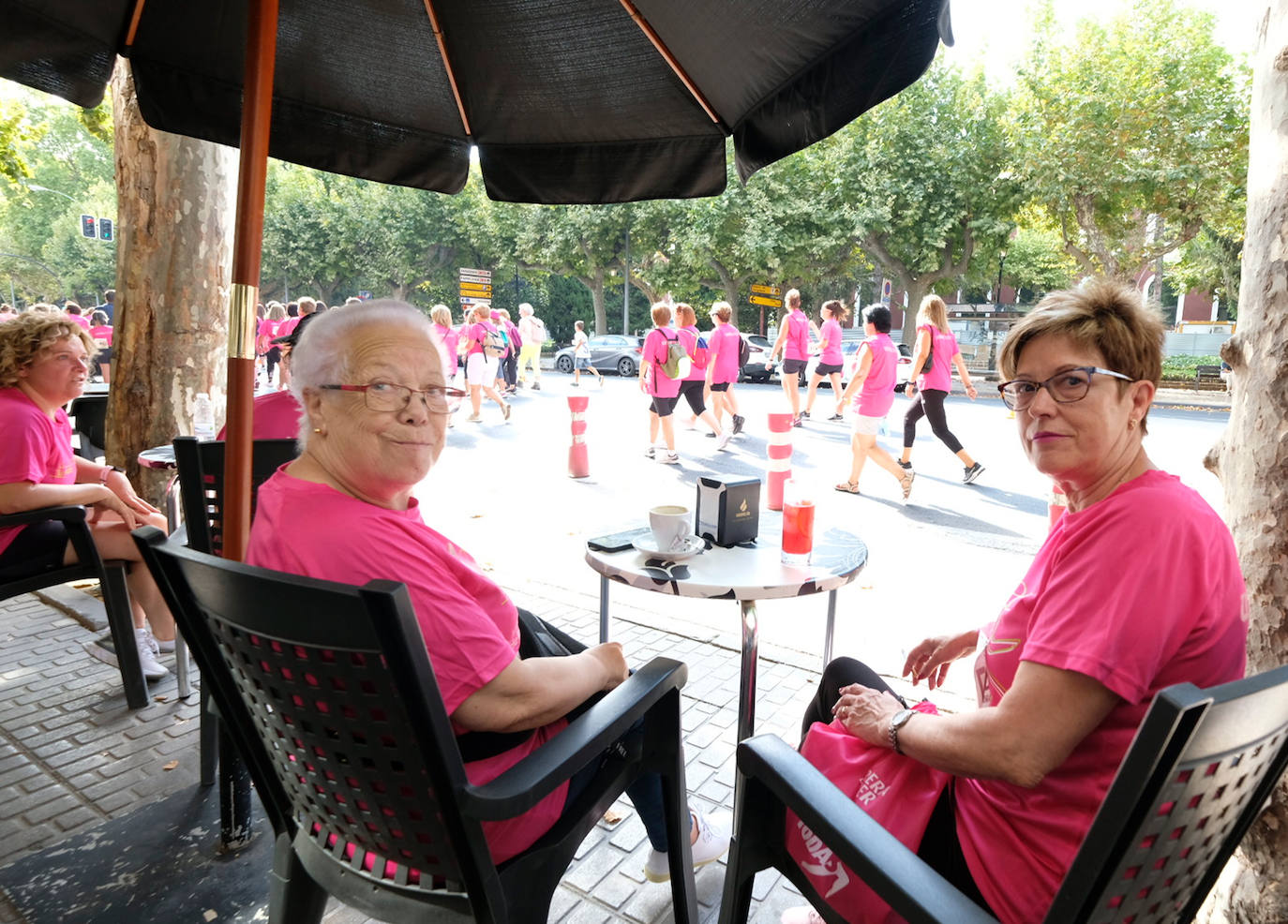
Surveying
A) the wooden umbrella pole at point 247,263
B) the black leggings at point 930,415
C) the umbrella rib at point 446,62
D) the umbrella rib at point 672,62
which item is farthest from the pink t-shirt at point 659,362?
the wooden umbrella pole at point 247,263

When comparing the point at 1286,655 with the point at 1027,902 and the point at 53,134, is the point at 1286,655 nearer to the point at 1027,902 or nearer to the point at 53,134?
the point at 1027,902

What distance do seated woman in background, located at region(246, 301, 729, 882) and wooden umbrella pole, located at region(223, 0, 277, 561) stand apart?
39 cm

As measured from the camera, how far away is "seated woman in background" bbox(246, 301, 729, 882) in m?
1.39

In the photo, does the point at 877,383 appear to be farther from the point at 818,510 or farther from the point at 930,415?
the point at 818,510

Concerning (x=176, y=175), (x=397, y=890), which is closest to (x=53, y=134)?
(x=176, y=175)

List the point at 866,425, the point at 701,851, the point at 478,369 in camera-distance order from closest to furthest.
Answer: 1. the point at 701,851
2. the point at 866,425
3. the point at 478,369

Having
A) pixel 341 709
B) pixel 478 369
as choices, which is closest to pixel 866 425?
pixel 341 709

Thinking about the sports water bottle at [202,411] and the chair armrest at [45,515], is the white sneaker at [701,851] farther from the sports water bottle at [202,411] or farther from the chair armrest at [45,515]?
the sports water bottle at [202,411]

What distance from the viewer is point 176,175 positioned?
13.9 feet

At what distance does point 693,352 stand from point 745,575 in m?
7.78

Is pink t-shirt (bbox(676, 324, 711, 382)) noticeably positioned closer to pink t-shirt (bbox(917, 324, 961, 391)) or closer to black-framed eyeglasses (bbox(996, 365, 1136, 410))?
pink t-shirt (bbox(917, 324, 961, 391))

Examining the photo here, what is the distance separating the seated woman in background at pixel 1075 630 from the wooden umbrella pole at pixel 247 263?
1.69m

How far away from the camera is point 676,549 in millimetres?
2469

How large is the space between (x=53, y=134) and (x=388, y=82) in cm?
6200
